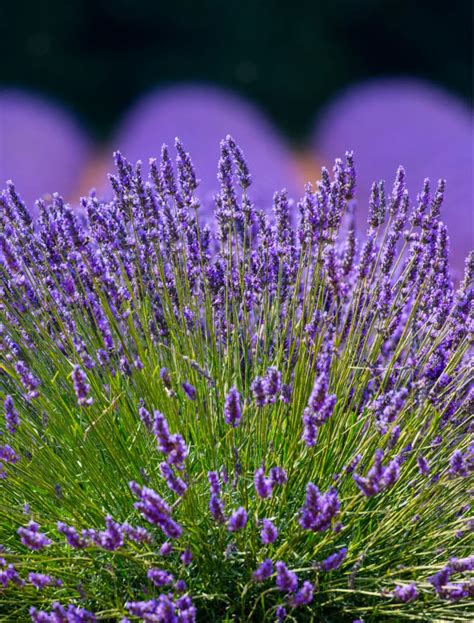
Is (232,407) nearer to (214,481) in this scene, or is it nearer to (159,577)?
(214,481)

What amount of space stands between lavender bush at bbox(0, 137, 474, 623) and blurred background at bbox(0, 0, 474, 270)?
480 cm

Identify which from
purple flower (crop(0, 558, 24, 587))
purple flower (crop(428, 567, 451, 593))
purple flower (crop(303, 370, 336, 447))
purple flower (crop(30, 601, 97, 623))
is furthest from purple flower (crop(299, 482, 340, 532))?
purple flower (crop(0, 558, 24, 587))

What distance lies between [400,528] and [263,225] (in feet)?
2.82

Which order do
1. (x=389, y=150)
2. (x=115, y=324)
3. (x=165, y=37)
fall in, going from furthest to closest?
(x=165, y=37), (x=389, y=150), (x=115, y=324)

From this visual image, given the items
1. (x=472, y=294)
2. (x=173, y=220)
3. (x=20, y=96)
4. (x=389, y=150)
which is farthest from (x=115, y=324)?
(x=20, y=96)

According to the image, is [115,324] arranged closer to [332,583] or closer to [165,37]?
[332,583]

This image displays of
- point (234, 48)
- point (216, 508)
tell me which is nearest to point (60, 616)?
point (216, 508)

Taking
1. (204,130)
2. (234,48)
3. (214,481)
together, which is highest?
(234,48)

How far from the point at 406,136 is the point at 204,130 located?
6.59ft

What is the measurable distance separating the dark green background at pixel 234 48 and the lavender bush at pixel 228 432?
A: 5.28 metres

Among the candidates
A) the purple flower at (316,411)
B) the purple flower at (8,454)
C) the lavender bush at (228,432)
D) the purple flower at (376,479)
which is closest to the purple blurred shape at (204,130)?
the lavender bush at (228,432)

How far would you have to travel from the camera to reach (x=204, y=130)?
6.50m

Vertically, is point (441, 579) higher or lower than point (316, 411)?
lower

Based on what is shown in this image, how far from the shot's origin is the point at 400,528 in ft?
4.98
